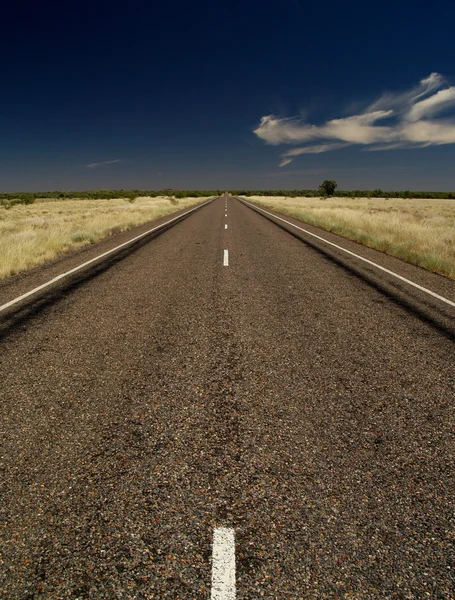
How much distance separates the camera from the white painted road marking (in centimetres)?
164

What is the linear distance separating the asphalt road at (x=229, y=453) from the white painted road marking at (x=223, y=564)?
0.03 metres

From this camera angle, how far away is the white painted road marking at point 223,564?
5.39ft

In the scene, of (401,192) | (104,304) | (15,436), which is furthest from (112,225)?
(401,192)

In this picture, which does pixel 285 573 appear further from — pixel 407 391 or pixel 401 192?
pixel 401 192

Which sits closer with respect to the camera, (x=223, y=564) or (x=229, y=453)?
(x=223, y=564)

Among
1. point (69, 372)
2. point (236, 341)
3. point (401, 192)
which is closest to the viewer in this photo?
point (69, 372)

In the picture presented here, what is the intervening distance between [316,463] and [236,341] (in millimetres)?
2117

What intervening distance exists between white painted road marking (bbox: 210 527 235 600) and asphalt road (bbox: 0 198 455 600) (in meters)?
0.03

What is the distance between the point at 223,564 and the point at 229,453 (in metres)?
0.79

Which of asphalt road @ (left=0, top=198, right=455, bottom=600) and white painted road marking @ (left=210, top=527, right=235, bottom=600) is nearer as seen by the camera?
white painted road marking @ (left=210, top=527, right=235, bottom=600)

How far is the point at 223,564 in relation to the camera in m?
1.77

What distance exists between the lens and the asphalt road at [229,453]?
1.76m

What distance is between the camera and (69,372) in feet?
12.1

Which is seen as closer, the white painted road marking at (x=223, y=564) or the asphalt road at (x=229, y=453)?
the white painted road marking at (x=223, y=564)
